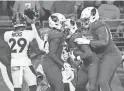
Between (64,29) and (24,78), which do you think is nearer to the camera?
(24,78)

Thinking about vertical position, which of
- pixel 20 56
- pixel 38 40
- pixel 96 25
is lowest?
pixel 20 56

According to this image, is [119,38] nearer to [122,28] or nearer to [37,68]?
[122,28]

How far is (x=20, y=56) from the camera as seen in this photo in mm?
6863

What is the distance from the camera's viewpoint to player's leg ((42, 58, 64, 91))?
22.7 ft

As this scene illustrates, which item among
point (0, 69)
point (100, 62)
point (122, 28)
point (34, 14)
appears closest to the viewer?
point (100, 62)

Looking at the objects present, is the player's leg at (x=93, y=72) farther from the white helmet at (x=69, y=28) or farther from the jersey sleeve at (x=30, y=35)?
the white helmet at (x=69, y=28)

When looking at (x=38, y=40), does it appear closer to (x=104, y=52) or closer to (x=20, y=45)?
(x=20, y=45)

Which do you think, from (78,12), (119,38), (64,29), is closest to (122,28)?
(119,38)

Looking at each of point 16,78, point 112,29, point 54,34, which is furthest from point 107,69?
point 112,29

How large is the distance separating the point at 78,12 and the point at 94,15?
2.12 meters

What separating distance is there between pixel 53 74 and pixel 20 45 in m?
0.59

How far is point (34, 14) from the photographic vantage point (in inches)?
320

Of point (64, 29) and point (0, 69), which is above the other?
point (64, 29)

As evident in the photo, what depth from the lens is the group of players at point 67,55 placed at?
6504 mm
